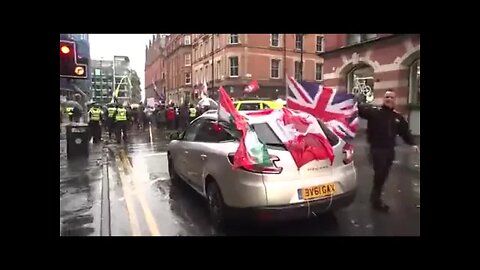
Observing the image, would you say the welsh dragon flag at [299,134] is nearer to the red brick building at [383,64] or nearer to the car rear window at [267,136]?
the car rear window at [267,136]

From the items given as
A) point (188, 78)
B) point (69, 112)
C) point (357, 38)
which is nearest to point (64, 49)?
point (69, 112)

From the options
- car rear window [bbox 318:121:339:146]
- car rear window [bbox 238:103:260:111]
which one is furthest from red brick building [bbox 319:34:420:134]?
car rear window [bbox 238:103:260:111]

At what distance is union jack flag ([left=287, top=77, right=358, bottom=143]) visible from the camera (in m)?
3.64

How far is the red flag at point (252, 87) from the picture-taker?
3.78m

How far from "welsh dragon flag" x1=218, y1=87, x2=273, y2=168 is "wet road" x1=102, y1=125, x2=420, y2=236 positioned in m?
0.59

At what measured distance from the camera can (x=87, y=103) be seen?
3.89m

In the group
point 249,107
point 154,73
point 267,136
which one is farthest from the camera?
point 154,73

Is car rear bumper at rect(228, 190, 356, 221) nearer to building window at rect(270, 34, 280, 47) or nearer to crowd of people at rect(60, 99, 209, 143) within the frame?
crowd of people at rect(60, 99, 209, 143)

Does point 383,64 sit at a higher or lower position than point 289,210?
higher

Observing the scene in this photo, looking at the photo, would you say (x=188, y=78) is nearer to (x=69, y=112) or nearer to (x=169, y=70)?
(x=169, y=70)

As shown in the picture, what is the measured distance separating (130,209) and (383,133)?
8.21 ft

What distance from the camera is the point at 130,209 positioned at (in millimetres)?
3619
